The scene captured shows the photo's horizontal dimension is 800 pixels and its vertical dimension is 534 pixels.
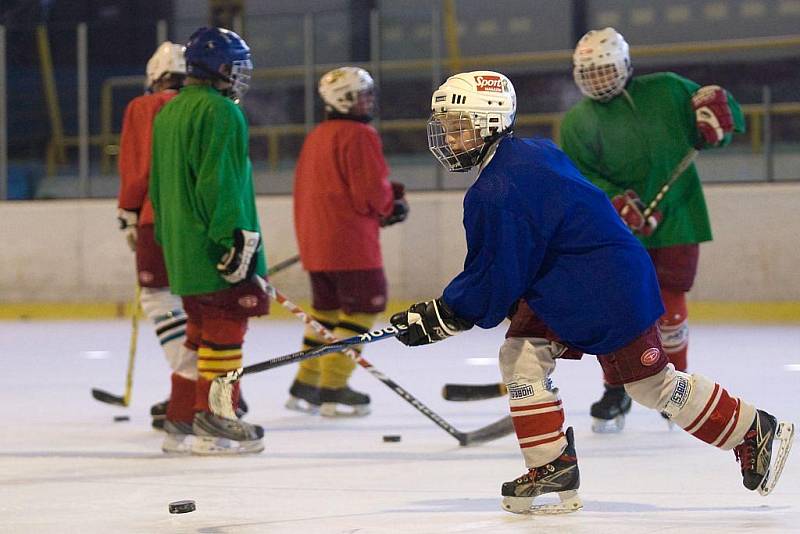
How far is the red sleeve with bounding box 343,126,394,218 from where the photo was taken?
4945 millimetres

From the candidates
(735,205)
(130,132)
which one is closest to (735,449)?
(130,132)

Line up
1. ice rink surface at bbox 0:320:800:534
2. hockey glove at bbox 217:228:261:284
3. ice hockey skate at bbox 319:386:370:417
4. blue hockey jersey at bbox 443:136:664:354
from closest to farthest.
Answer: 1. blue hockey jersey at bbox 443:136:664:354
2. ice rink surface at bbox 0:320:800:534
3. hockey glove at bbox 217:228:261:284
4. ice hockey skate at bbox 319:386:370:417

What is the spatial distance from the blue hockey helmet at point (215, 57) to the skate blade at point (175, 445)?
3.35 feet

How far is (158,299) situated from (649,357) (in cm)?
202

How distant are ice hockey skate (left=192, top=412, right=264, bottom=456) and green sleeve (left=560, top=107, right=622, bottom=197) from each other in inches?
54.3

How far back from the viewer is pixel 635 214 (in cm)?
432

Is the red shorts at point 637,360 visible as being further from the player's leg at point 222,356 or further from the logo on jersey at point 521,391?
the player's leg at point 222,356

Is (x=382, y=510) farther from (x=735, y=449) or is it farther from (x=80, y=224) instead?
(x=80, y=224)

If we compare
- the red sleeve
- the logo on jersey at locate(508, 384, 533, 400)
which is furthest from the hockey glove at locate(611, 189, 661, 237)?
the logo on jersey at locate(508, 384, 533, 400)

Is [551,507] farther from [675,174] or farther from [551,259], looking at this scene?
[675,174]

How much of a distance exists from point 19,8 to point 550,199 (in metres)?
7.55

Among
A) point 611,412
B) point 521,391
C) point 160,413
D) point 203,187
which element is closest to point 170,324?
point 160,413

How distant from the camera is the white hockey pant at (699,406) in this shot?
9.91 ft

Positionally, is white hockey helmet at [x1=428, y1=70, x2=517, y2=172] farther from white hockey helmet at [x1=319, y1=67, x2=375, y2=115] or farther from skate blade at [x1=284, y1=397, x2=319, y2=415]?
skate blade at [x1=284, y1=397, x2=319, y2=415]
